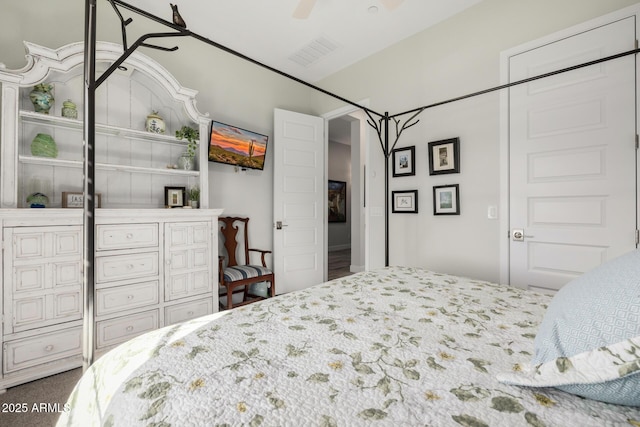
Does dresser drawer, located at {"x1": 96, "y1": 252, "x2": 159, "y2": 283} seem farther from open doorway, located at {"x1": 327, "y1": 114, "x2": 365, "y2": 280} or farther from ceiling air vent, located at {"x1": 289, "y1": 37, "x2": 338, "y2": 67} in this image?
open doorway, located at {"x1": 327, "y1": 114, "x2": 365, "y2": 280}

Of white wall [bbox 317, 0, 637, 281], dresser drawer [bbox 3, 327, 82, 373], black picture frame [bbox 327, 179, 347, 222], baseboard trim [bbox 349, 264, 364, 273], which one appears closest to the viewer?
dresser drawer [bbox 3, 327, 82, 373]

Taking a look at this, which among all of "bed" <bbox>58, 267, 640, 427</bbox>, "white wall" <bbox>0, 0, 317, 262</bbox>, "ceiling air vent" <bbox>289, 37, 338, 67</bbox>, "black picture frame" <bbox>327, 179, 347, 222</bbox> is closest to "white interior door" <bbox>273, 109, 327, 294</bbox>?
"white wall" <bbox>0, 0, 317, 262</bbox>

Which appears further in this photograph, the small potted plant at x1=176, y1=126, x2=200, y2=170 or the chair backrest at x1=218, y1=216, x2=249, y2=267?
the chair backrest at x1=218, y1=216, x2=249, y2=267

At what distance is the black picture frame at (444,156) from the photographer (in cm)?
265

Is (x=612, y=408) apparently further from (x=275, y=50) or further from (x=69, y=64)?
(x=275, y=50)

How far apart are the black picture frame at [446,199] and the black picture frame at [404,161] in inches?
13.3

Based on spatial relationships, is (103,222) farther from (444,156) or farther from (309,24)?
(444,156)

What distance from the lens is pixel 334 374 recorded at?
0.74 meters

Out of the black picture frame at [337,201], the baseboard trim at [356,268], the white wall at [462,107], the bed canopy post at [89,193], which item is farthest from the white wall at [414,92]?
the black picture frame at [337,201]

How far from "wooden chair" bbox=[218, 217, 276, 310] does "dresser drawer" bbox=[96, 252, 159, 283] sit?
26.1 inches

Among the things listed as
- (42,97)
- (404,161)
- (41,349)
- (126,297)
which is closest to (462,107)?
(404,161)

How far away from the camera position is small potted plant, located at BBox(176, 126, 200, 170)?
2736 millimetres

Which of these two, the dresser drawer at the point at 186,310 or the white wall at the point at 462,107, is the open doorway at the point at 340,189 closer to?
the white wall at the point at 462,107

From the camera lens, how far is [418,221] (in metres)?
2.95
